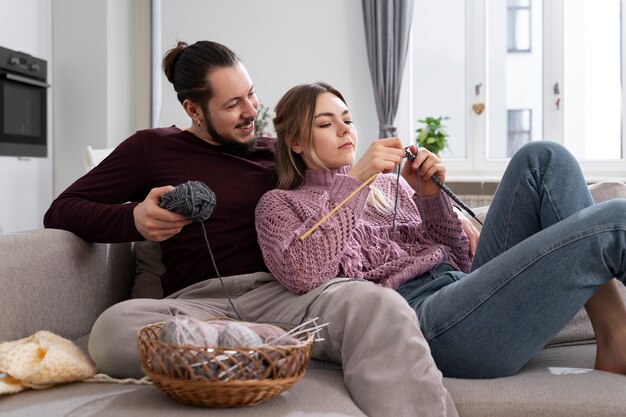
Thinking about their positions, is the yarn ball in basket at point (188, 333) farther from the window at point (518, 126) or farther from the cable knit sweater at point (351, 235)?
the window at point (518, 126)

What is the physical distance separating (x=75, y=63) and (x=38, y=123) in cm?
69

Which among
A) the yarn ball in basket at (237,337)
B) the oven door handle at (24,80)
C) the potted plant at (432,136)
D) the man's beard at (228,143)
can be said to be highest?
the oven door handle at (24,80)

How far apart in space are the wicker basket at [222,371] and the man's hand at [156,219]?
500 mm

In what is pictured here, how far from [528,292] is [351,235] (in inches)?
18.5

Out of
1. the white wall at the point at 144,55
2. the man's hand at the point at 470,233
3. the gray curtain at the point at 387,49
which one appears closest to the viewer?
the man's hand at the point at 470,233

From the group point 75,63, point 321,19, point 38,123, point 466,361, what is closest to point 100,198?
point 466,361

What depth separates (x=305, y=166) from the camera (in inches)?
81.7

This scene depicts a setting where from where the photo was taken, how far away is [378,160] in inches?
72.0

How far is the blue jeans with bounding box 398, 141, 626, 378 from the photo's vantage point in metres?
1.53

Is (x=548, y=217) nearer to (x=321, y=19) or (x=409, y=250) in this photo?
(x=409, y=250)

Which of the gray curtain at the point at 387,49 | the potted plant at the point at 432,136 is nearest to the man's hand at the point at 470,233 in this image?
the potted plant at the point at 432,136

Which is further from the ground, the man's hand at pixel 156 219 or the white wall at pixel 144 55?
the white wall at pixel 144 55

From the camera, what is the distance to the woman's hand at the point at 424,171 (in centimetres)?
197

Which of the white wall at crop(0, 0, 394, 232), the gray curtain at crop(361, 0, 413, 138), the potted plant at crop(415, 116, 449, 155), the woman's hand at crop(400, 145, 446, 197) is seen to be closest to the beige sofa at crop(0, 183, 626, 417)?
the woman's hand at crop(400, 145, 446, 197)
